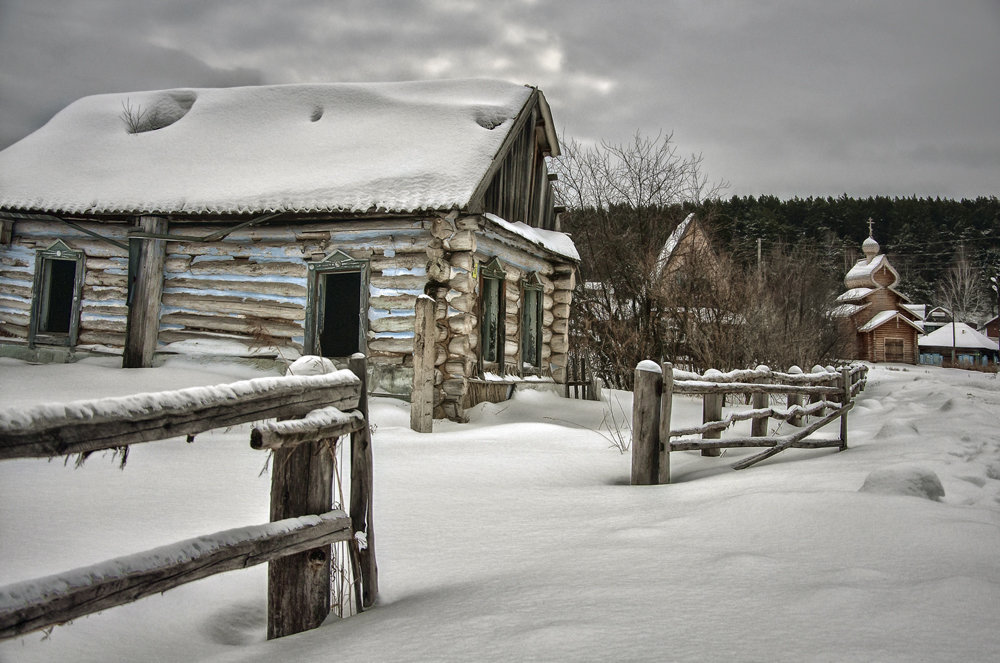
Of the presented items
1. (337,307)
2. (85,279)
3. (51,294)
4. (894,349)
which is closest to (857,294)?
(894,349)

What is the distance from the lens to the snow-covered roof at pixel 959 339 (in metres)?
51.2

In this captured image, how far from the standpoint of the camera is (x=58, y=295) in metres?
12.9

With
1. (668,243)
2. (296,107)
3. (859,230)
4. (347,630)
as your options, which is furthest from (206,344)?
(859,230)

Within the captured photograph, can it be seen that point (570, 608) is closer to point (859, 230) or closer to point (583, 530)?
point (583, 530)

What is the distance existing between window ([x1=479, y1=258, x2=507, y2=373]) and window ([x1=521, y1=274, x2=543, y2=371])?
1.21 m

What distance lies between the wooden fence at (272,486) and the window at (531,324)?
10490mm

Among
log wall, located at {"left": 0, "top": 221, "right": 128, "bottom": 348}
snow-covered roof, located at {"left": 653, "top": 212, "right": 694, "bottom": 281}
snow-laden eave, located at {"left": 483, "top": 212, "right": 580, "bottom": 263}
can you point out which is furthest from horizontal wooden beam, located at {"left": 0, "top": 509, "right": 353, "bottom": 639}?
snow-covered roof, located at {"left": 653, "top": 212, "right": 694, "bottom": 281}

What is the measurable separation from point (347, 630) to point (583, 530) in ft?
6.01

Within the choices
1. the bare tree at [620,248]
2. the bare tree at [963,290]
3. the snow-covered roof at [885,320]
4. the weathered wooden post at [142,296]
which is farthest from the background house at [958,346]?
the weathered wooden post at [142,296]

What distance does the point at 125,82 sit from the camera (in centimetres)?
1814

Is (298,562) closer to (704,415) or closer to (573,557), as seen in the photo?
(573,557)

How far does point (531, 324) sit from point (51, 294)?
9521 millimetres

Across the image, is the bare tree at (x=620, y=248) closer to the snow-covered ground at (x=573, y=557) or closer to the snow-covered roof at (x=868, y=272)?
the snow-covered ground at (x=573, y=557)

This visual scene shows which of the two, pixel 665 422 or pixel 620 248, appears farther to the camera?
pixel 620 248
